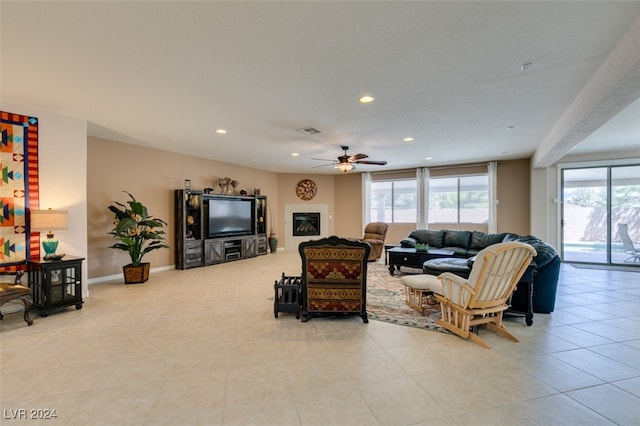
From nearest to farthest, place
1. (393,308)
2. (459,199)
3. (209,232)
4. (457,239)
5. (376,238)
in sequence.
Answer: (393,308) → (457,239) → (209,232) → (376,238) → (459,199)

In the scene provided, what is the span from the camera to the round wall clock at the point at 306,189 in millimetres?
10180

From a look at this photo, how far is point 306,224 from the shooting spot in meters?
10.3

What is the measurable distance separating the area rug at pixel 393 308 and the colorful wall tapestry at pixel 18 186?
475cm

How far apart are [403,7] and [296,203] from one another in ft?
27.6

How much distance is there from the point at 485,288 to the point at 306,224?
7.65 metres

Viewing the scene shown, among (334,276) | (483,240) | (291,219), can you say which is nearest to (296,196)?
(291,219)

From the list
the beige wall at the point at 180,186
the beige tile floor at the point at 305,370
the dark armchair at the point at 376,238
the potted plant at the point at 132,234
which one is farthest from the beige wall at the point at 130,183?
the dark armchair at the point at 376,238

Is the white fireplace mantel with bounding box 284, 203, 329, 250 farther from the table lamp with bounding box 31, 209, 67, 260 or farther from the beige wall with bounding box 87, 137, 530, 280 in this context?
the table lamp with bounding box 31, 209, 67, 260

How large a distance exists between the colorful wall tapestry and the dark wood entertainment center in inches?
111

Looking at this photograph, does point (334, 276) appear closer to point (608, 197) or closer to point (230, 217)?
point (230, 217)

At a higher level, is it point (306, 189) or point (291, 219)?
point (306, 189)

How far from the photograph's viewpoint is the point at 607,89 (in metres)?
2.62

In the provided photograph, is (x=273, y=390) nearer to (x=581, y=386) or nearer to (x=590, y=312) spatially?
(x=581, y=386)

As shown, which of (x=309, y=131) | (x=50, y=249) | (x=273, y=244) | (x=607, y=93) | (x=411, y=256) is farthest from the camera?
(x=273, y=244)
